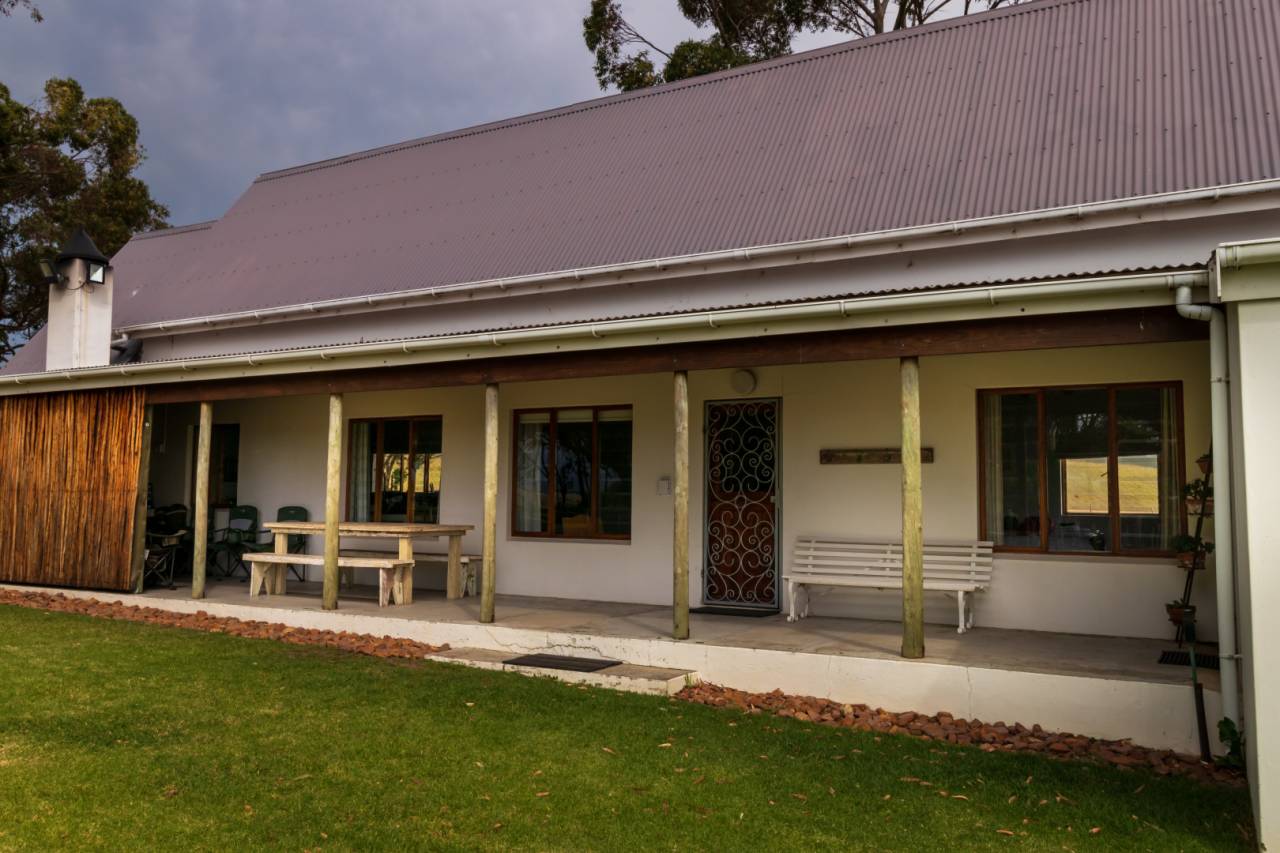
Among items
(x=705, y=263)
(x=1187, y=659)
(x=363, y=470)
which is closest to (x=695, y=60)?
(x=705, y=263)

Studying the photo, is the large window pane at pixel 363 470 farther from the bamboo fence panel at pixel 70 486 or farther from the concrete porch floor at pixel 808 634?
the bamboo fence panel at pixel 70 486

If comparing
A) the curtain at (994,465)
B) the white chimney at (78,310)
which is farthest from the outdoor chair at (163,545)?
the curtain at (994,465)

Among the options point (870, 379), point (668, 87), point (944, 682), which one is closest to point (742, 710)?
point (944, 682)

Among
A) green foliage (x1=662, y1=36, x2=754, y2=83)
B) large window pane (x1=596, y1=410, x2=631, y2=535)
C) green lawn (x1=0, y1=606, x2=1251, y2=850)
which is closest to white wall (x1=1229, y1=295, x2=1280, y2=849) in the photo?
green lawn (x1=0, y1=606, x2=1251, y2=850)

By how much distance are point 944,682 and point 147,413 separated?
8988mm

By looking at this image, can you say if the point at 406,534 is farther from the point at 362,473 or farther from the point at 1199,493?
the point at 1199,493

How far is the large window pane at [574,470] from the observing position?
1103cm

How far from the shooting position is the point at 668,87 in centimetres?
1320

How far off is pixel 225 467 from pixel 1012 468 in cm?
1041

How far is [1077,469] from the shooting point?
8.52 m

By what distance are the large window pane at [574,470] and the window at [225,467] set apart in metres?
5.31

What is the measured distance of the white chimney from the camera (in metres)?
13.2

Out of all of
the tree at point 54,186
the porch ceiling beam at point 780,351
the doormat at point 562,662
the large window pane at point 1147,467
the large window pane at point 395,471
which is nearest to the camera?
the porch ceiling beam at point 780,351

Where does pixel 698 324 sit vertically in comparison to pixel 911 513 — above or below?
above
